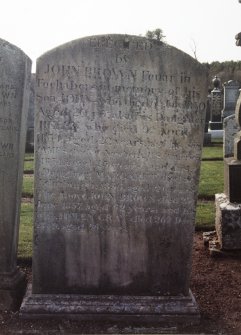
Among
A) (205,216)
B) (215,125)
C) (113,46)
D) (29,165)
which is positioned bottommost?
(205,216)

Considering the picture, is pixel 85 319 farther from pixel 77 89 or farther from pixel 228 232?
pixel 228 232

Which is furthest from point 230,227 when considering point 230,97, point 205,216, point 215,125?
point 215,125

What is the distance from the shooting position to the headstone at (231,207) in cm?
586

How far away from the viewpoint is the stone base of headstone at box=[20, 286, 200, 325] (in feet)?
13.4

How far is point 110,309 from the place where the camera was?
162 inches

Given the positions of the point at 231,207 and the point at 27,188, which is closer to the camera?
the point at 231,207

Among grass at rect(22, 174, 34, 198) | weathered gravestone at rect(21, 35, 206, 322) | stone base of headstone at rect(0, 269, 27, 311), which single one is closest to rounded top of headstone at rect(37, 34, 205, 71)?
weathered gravestone at rect(21, 35, 206, 322)

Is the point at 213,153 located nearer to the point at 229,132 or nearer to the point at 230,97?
the point at 229,132

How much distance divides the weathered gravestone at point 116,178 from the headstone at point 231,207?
68.0 inches

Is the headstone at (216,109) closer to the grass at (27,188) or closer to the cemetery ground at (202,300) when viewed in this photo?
the grass at (27,188)

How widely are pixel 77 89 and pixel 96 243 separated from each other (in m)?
1.36

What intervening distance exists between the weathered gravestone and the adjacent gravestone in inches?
9.1

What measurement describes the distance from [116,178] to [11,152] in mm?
958

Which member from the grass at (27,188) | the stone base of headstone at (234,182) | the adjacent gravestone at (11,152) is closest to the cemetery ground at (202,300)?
the adjacent gravestone at (11,152)
